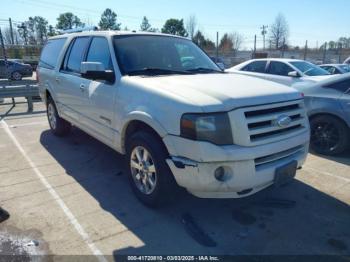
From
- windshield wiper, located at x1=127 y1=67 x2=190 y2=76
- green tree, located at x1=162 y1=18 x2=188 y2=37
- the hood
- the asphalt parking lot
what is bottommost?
the asphalt parking lot

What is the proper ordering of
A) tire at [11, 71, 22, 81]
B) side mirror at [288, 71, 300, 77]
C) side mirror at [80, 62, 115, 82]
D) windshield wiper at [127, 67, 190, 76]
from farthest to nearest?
tire at [11, 71, 22, 81]
side mirror at [288, 71, 300, 77]
windshield wiper at [127, 67, 190, 76]
side mirror at [80, 62, 115, 82]

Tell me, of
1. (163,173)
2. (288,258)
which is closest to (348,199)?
(288,258)

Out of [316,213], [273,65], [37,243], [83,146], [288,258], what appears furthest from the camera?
[273,65]

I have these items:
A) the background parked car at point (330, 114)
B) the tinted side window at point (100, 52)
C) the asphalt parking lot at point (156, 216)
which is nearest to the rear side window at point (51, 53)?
the tinted side window at point (100, 52)

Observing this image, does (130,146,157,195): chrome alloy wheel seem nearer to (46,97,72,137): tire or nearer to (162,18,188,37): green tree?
(46,97,72,137): tire

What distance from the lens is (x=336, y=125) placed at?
5246mm

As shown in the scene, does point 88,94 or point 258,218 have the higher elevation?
point 88,94

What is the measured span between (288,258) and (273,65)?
8070mm

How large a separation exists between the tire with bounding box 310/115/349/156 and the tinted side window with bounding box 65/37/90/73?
13.4ft

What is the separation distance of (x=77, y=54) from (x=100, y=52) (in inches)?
36.3

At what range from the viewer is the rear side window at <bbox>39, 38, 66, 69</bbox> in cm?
→ 592

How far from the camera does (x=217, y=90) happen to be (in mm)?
3176

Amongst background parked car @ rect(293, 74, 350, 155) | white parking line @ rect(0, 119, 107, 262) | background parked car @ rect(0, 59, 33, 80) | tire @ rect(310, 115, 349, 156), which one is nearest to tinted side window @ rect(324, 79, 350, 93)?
background parked car @ rect(293, 74, 350, 155)

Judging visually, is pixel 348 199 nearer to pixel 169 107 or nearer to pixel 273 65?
pixel 169 107
